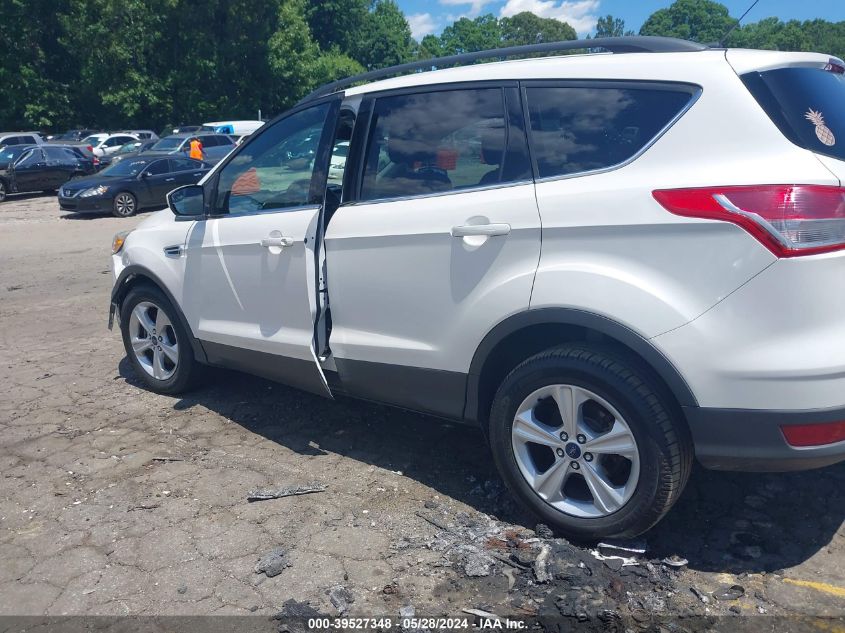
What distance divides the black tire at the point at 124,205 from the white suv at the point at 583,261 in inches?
588

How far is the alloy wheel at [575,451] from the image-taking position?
298 cm

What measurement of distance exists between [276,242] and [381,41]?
241 ft

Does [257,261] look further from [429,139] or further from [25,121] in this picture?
[25,121]

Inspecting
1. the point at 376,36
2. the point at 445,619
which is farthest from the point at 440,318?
the point at 376,36

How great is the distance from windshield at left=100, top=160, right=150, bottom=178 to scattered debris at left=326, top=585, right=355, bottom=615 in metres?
17.3

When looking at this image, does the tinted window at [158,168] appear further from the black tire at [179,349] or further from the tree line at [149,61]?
the tree line at [149,61]

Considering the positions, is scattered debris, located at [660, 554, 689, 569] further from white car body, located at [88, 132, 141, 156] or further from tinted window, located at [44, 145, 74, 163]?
white car body, located at [88, 132, 141, 156]

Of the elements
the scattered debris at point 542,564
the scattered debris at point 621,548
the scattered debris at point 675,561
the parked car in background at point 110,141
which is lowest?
the scattered debris at point 675,561

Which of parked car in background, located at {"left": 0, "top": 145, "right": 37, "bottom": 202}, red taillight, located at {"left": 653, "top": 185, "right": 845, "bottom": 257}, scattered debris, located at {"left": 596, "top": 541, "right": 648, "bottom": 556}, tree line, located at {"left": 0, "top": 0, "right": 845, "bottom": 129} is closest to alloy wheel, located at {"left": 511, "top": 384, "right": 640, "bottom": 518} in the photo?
scattered debris, located at {"left": 596, "top": 541, "right": 648, "bottom": 556}

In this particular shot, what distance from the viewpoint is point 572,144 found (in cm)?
308

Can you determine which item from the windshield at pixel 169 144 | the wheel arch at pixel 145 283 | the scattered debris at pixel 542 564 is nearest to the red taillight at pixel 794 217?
the scattered debris at pixel 542 564

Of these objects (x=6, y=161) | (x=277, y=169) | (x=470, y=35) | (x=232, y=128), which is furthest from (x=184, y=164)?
(x=470, y=35)

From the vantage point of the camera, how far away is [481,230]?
3.18 metres

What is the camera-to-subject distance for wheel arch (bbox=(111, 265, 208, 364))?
4.82 metres
